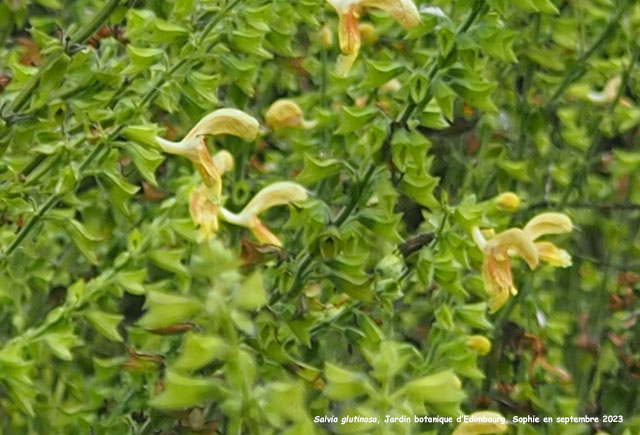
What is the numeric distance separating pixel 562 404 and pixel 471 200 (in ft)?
1.14

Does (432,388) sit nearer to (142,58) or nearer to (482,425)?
(482,425)

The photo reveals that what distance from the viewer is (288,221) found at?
3.79 feet

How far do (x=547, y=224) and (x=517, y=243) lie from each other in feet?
0.45

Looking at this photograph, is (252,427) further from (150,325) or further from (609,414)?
(609,414)

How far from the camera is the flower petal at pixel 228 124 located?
3.62 feet

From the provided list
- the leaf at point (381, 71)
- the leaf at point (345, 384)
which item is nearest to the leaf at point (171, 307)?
the leaf at point (345, 384)

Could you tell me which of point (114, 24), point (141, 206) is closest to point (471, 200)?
point (114, 24)

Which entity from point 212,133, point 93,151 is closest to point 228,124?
point 212,133

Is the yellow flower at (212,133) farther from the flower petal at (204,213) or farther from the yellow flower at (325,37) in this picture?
the yellow flower at (325,37)

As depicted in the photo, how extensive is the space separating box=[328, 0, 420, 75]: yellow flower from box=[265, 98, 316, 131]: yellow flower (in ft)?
1.01

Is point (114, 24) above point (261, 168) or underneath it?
above

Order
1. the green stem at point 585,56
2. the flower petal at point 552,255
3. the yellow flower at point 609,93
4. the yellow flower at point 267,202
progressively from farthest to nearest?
1. the yellow flower at point 609,93
2. the green stem at point 585,56
3. the flower petal at point 552,255
4. the yellow flower at point 267,202

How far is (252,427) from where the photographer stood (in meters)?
0.71

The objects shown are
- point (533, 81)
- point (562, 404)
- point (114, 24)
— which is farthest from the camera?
point (533, 81)
